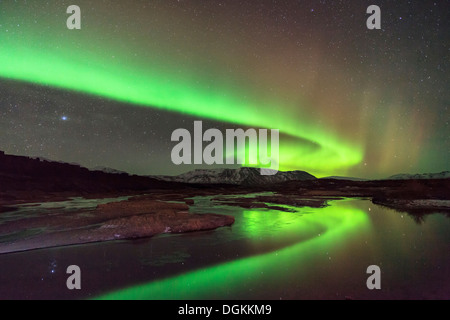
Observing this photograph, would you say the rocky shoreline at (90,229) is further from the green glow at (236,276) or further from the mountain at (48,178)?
the mountain at (48,178)

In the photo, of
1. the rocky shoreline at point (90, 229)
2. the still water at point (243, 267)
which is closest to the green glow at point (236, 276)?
the still water at point (243, 267)

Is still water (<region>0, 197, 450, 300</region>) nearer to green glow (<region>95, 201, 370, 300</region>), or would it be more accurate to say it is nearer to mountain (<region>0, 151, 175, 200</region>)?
green glow (<region>95, 201, 370, 300</region>)

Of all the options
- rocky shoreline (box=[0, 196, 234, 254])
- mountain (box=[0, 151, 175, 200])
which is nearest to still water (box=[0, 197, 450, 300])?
rocky shoreline (box=[0, 196, 234, 254])

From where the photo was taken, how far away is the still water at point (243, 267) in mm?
8594

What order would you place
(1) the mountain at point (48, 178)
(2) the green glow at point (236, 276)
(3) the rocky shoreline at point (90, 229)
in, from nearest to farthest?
1. (2) the green glow at point (236, 276)
2. (3) the rocky shoreline at point (90, 229)
3. (1) the mountain at point (48, 178)

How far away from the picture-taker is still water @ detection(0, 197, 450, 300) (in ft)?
28.2

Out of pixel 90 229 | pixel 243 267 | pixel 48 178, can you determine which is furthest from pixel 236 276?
pixel 48 178

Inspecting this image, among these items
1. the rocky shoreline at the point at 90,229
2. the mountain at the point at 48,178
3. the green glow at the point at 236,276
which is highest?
the mountain at the point at 48,178

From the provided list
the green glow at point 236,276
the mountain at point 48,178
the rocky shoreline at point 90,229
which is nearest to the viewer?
the green glow at point 236,276

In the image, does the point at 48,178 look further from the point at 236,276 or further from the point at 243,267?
the point at 236,276

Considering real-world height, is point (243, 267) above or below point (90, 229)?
below

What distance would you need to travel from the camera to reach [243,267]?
11.1 meters
